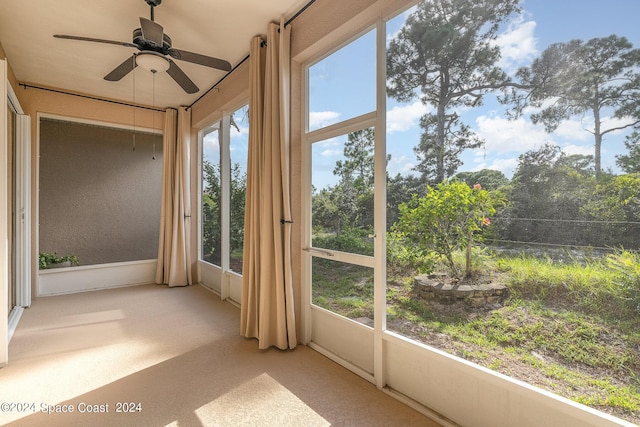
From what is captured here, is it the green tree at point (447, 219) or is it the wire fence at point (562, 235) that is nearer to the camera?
the wire fence at point (562, 235)

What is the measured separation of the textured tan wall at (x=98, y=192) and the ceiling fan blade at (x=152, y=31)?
3263mm

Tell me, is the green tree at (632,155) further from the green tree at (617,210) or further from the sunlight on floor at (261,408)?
the sunlight on floor at (261,408)

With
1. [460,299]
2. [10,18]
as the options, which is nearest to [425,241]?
[460,299]

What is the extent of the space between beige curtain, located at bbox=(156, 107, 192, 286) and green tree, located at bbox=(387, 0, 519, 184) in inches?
139

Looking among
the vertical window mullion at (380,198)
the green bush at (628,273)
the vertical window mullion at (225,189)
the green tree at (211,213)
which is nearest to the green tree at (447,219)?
the vertical window mullion at (380,198)

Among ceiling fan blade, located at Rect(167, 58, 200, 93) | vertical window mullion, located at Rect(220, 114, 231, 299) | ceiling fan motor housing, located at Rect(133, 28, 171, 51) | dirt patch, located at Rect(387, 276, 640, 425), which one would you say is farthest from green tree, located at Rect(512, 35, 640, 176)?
vertical window mullion, located at Rect(220, 114, 231, 299)

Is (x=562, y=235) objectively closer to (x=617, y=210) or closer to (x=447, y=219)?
Result: (x=617, y=210)

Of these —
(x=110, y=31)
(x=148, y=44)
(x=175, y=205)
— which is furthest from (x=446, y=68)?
(x=175, y=205)

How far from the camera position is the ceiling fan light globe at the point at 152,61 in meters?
2.26

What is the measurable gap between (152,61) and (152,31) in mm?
→ 348

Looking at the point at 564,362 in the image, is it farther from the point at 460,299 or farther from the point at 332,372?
the point at 332,372

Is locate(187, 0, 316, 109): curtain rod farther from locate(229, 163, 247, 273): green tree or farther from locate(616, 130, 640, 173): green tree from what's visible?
locate(616, 130, 640, 173): green tree

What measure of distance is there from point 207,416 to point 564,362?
1800mm

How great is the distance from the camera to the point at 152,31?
200 cm
